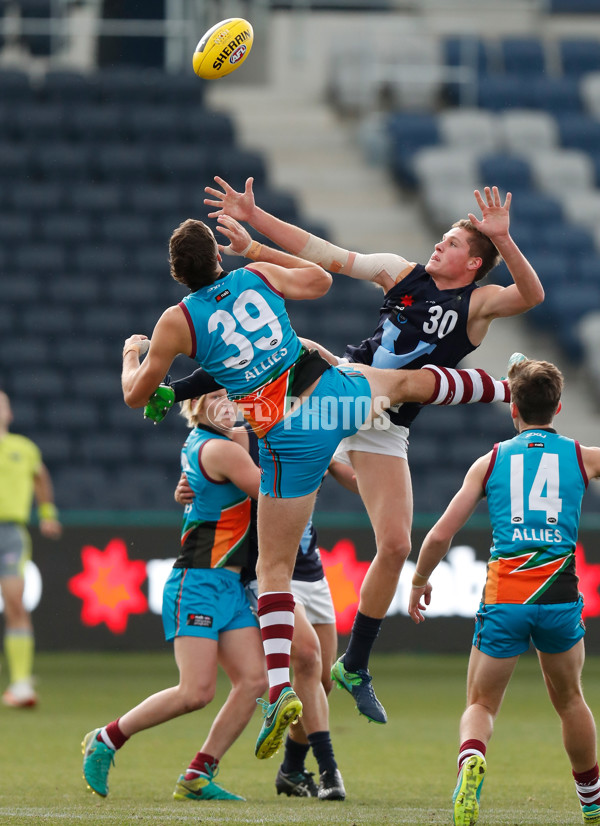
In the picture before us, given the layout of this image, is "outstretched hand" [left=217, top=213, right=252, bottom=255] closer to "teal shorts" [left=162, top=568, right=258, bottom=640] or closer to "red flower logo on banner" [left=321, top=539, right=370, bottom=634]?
"teal shorts" [left=162, top=568, right=258, bottom=640]

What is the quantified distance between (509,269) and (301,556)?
1.71m

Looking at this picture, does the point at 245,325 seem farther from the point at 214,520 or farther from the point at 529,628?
the point at 529,628

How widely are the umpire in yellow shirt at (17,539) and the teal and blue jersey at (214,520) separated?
3432 millimetres

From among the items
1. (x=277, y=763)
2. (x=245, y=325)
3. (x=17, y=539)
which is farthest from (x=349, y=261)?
(x=17, y=539)

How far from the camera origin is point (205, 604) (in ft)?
18.8

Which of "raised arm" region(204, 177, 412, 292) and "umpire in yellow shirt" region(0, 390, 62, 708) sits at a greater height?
"raised arm" region(204, 177, 412, 292)

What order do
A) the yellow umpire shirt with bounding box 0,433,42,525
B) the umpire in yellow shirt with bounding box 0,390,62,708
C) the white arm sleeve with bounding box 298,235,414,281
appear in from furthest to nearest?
the yellow umpire shirt with bounding box 0,433,42,525
the umpire in yellow shirt with bounding box 0,390,62,708
the white arm sleeve with bounding box 298,235,414,281

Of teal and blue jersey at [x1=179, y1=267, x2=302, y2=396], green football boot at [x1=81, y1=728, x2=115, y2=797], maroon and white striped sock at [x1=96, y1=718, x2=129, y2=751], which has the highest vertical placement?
teal and blue jersey at [x1=179, y1=267, x2=302, y2=396]

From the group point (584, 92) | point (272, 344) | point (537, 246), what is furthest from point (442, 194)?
point (272, 344)

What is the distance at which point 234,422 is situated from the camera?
6047mm

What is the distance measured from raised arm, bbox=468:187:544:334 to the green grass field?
2.07 meters

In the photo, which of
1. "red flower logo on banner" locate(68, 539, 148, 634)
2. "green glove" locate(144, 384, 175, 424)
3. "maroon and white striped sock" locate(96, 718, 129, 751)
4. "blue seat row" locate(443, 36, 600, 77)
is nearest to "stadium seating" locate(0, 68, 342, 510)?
"red flower logo on banner" locate(68, 539, 148, 634)

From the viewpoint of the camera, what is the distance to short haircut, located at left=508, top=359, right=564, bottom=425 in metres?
4.83

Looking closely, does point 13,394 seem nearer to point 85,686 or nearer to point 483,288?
point 85,686
